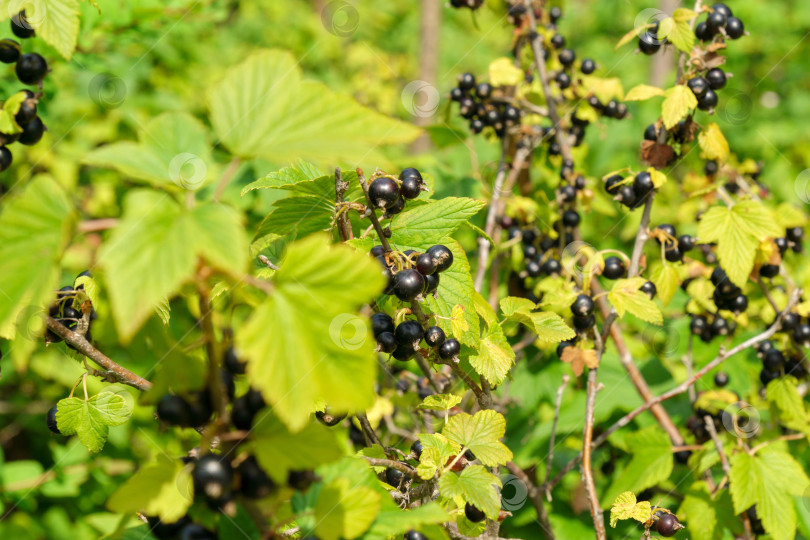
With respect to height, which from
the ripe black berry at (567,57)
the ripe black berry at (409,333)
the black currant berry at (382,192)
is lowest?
the ripe black berry at (409,333)

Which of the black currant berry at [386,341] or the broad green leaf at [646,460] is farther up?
the black currant berry at [386,341]

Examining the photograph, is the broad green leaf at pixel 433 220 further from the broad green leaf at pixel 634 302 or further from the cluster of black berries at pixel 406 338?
the broad green leaf at pixel 634 302

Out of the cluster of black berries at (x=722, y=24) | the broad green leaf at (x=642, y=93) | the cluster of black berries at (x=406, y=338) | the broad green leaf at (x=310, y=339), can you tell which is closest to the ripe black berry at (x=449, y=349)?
the cluster of black berries at (x=406, y=338)

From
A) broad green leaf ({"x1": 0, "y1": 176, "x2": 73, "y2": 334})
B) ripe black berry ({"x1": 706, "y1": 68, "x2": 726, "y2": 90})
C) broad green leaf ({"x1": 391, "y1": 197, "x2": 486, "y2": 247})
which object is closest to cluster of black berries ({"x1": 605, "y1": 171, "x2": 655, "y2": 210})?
ripe black berry ({"x1": 706, "y1": 68, "x2": 726, "y2": 90})

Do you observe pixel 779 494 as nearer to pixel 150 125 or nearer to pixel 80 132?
pixel 150 125

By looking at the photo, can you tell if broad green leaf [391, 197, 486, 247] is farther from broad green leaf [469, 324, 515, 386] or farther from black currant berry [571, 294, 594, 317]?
black currant berry [571, 294, 594, 317]

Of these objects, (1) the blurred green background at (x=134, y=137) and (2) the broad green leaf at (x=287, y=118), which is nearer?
(2) the broad green leaf at (x=287, y=118)

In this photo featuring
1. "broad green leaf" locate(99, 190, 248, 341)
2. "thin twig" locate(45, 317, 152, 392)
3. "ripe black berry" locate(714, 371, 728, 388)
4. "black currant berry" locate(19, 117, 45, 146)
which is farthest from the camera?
"ripe black berry" locate(714, 371, 728, 388)
